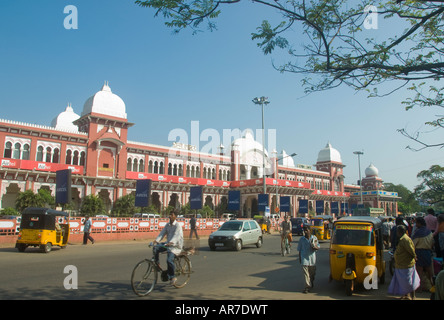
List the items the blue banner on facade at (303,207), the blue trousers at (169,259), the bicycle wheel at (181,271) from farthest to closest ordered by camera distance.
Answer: the blue banner on facade at (303,207) → the bicycle wheel at (181,271) → the blue trousers at (169,259)

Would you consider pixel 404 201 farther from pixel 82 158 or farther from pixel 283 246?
pixel 283 246

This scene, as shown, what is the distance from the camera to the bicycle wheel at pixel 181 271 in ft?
24.1

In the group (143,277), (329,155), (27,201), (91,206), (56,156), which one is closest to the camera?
(143,277)

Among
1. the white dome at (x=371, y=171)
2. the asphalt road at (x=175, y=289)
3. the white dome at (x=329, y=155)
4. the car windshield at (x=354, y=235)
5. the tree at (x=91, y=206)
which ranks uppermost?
the white dome at (x=329, y=155)

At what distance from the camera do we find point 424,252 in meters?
7.45

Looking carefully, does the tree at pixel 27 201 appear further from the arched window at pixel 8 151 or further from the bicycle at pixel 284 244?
the bicycle at pixel 284 244

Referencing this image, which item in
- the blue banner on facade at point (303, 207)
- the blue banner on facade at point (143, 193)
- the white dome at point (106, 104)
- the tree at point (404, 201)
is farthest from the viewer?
the tree at point (404, 201)

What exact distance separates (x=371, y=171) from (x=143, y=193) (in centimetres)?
7399

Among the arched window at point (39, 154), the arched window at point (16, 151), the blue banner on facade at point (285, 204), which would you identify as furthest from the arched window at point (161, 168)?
the blue banner on facade at point (285, 204)

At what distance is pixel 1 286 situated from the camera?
696 centimetres

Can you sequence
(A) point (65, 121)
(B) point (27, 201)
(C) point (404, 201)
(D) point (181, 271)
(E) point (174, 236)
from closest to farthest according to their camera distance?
(E) point (174, 236), (D) point (181, 271), (B) point (27, 201), (A) point (65, 121), (C) point (404, 201)

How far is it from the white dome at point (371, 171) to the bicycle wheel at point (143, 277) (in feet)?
280

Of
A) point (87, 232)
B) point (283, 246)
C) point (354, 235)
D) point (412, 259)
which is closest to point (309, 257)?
point (354, 235)
